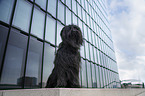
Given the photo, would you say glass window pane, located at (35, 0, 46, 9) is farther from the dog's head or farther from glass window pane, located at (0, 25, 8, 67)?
the dog's head

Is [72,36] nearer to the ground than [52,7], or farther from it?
nearer to the ground

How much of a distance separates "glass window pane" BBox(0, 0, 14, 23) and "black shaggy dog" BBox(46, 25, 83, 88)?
269 cm

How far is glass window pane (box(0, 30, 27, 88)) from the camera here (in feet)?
13.5

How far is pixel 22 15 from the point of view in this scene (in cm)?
528

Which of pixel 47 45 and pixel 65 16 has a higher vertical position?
pixel 65 16

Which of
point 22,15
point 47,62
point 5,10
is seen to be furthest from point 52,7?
point 47,62

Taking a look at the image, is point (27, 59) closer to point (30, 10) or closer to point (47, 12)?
point (30, 10)

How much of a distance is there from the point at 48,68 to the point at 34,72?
993 mm

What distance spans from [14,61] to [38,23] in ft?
8.25

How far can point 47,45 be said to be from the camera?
648cm

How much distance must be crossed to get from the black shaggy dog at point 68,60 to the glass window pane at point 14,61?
1.85 meters

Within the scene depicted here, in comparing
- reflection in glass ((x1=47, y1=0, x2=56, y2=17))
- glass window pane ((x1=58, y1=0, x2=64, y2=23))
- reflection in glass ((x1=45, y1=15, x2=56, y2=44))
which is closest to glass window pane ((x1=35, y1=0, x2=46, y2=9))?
reflection in glass ((x1=47, y1=0, x2=56, y2=17))

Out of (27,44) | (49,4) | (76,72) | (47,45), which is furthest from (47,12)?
(76,72)

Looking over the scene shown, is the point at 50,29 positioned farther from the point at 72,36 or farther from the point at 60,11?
the point at 72,36
